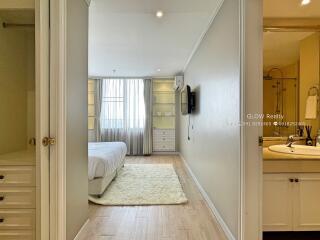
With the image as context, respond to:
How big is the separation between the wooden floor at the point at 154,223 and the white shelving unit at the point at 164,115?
4.18 meters

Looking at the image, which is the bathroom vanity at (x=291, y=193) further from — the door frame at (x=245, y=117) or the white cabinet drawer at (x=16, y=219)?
the white cabinet drawer at (x=16, y=219)

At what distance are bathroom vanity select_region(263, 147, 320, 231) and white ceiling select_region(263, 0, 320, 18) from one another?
1.50 metres

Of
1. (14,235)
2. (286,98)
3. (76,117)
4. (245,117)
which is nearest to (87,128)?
(76,117)

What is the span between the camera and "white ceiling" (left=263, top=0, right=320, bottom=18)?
7.66ft

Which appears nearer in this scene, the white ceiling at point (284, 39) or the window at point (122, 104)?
Answer: the white ceiling at point (284, 39)

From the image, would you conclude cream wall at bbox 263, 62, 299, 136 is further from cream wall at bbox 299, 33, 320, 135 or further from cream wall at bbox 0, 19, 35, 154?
cream wall at bbox 0, 19, 35, 154

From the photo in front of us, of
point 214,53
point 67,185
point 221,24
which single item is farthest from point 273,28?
point 67,185

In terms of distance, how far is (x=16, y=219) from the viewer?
1769 mm

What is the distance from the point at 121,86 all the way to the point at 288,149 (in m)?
5.71

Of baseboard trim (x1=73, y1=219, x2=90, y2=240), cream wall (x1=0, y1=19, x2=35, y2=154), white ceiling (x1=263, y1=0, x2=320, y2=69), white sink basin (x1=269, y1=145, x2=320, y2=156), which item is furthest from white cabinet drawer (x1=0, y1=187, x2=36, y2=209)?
white ceiling (x1=263, y1=0, x2=320, y2=69)

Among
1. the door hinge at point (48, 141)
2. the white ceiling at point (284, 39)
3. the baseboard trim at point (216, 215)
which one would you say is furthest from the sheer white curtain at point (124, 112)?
the door hinge at point (48, 141)

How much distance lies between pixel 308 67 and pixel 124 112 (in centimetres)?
535

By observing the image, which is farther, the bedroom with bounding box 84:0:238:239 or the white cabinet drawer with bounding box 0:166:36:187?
the bedroom with bounding box 84:0:238:239

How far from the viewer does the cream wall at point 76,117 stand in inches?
75.3
